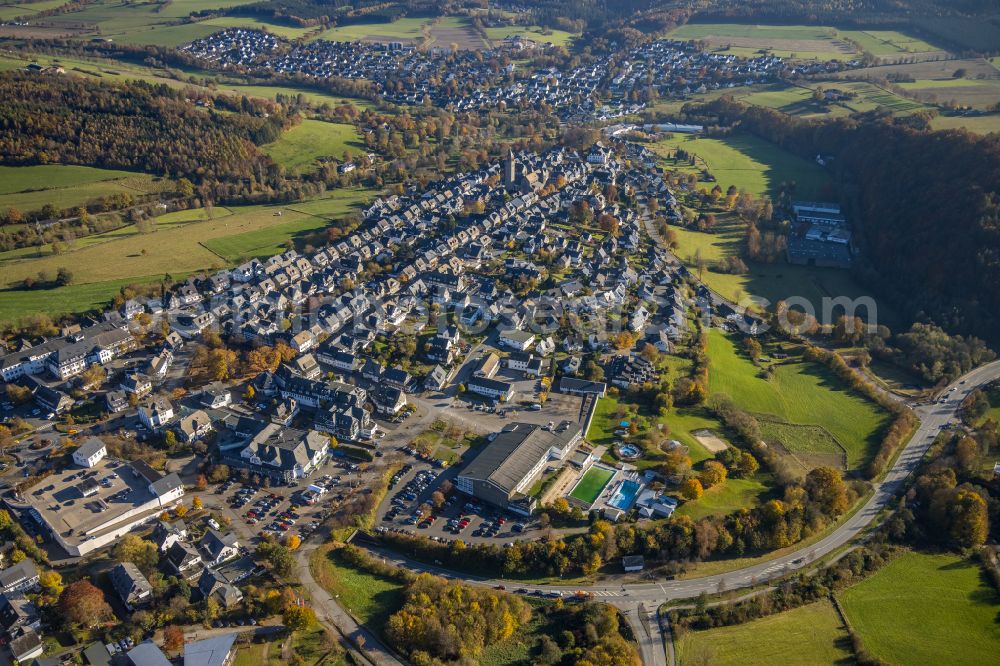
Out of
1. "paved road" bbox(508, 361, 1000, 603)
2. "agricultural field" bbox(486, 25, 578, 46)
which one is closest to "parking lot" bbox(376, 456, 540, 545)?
"paved road" bbox(508, 361, 1000, 603)

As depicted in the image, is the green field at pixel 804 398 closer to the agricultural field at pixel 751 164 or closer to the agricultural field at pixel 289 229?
the agricultural field at pixel 751 164

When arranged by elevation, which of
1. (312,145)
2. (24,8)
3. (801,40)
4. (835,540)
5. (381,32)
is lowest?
(835,540)

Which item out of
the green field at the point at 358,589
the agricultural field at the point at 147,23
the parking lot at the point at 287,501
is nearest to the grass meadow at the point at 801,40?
the agricultural field at the point at 147,23

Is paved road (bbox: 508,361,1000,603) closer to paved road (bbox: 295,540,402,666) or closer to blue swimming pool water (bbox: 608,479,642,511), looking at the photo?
blue swimming pool water (bbox: 608,479,642,511)

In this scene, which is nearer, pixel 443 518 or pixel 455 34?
pixel 443 518

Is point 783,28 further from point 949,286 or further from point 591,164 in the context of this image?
point 949,286

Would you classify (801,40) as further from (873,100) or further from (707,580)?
(707,580)

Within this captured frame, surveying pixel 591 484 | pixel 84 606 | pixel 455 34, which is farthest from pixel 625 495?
pixel 455 34
